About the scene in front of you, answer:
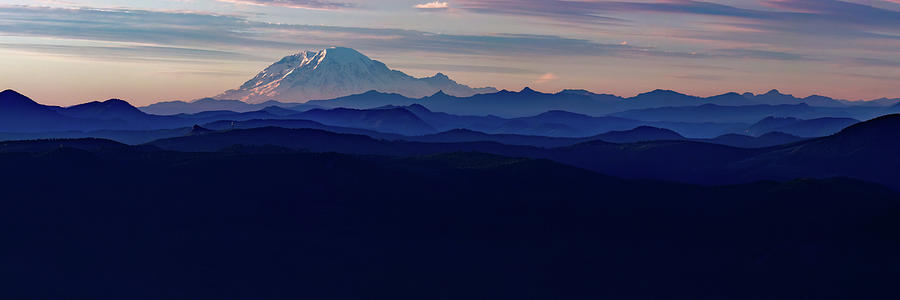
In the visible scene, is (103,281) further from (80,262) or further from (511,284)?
(511,284)

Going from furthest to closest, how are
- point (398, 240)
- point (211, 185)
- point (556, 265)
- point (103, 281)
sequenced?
point (211, 185) < point (398, 240) < point (556, 265) < point (103, 281)

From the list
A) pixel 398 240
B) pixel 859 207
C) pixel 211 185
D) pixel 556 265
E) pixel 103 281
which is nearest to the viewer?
pixel 103 281

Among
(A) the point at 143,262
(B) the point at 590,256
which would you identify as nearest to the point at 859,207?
(B) the point at 590,256

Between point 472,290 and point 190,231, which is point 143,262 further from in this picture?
point 472,290

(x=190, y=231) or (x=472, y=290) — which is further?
(x=190, y=231)

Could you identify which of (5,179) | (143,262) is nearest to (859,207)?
(143,262)

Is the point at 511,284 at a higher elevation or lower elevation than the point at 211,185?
lower
